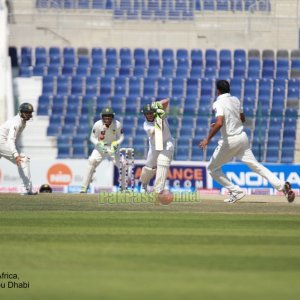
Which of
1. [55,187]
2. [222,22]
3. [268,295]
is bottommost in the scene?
[55,187]

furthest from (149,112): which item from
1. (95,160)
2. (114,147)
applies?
(95,160)

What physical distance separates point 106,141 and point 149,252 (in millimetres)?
11842

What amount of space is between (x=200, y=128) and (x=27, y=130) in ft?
14.7

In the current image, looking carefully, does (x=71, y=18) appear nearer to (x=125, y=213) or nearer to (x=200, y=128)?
(x=200, y=128)

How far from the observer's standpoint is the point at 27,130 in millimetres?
29938

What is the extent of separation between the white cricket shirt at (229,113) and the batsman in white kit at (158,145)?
1.87m

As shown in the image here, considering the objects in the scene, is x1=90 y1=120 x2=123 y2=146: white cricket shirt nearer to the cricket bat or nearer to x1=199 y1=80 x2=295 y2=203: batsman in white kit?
the cricket bat

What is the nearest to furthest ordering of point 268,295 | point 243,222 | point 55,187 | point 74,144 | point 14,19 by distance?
point 268,295 → point 243,222 → point 55,187 → point 74,144 → point 14,19

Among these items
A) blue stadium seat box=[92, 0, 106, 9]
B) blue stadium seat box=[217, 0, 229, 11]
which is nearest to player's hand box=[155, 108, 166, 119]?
blue stadium seat box=[217, 0, 229, 11]

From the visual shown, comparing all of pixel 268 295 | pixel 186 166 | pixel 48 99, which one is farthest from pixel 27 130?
pixel 268 295

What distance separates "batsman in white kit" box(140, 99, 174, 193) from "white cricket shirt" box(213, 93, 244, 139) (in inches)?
73.6

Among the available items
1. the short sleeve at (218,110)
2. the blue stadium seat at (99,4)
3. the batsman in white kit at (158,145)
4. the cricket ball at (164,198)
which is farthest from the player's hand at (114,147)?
the blue stadium seat at (99,4)

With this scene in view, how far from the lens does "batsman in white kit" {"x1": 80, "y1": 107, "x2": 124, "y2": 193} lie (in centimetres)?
2141

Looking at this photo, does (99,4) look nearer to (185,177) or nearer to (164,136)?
(185,177)
